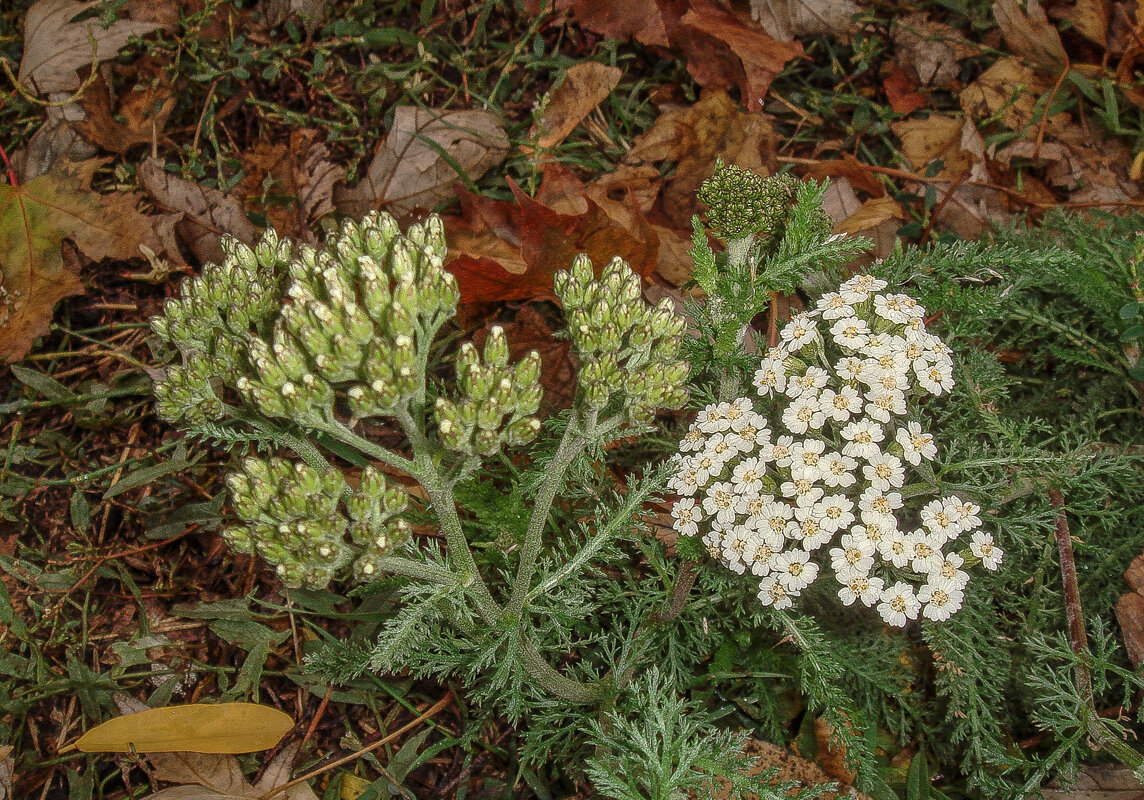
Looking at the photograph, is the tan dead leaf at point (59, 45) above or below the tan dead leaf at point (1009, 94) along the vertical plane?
above

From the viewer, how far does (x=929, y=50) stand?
480 centimetres

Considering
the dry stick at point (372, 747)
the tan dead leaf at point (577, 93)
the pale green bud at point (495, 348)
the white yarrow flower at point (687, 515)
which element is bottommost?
the dry stick at point (372, 747)

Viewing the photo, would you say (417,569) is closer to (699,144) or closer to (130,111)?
(699,144)

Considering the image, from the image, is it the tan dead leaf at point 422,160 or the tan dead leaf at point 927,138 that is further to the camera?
the tan dead leaf at point 927,138

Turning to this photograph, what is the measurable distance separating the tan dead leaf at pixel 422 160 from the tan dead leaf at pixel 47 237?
43.2 inches

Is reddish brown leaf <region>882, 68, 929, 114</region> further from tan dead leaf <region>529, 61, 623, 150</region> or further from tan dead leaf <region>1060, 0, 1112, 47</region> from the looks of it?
tan dead leaf <region>529, 61, 623, 150</region>

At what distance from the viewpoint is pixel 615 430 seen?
9.82 ft

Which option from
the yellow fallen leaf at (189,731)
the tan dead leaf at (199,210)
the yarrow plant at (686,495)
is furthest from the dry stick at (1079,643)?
the tan dead leaf at (199,210)

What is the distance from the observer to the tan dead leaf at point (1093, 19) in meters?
4.64

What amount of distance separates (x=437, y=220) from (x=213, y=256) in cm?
217

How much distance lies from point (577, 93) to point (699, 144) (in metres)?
0.73

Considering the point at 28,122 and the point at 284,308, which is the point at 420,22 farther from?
the point at 284,308

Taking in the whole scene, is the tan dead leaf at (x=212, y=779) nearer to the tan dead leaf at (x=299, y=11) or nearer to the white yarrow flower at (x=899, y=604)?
the white yarrow flower at (x=899, y=604)

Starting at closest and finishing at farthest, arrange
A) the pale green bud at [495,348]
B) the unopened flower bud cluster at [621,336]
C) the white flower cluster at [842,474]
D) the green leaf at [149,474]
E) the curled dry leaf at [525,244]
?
1. the pale green bud at [495,348]
2. the unopened flower bud cluster at [621,336]
3. the white flower cluster at [842,474]
4. the curled dry leaf at [525,244]
5. the green leaf at [149,474]
